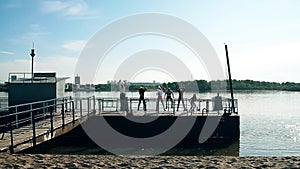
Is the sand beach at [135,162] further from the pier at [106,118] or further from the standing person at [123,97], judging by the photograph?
the standing person at [123,97]

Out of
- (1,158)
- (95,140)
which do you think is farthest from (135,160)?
(95,140)

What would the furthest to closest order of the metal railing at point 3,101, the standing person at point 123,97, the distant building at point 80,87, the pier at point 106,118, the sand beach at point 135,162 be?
1. the distant building at point 80,87
2. the metal railing at point 3,101
3. the standing person at point 123,97
4. the pier at point 106,118
5. the sand beach at point 135,162

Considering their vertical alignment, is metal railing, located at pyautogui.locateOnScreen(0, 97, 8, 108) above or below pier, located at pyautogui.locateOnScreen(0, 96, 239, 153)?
above

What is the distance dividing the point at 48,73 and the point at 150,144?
12.5m

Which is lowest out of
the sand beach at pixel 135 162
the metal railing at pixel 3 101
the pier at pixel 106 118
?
the sand beach at pixel 135 162

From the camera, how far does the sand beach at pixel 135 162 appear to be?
34.3 ft

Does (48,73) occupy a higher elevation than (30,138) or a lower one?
higher

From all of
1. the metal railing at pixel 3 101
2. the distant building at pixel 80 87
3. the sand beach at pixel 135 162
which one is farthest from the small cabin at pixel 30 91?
the sand beach at pixel 135 162

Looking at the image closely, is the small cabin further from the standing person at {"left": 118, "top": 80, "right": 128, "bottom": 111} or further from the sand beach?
the sand beach

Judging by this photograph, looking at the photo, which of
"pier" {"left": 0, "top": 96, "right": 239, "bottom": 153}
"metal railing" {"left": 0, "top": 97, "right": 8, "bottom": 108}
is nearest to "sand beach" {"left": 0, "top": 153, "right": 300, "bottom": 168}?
"pier" {"left": 0, "top": 96, "right": 239, "bottom": 153}

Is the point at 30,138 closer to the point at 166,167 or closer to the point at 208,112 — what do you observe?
the point at 166,167

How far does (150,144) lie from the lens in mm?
21469

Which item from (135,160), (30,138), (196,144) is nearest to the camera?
(135,160)

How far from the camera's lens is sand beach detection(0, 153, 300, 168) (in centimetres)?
1045
